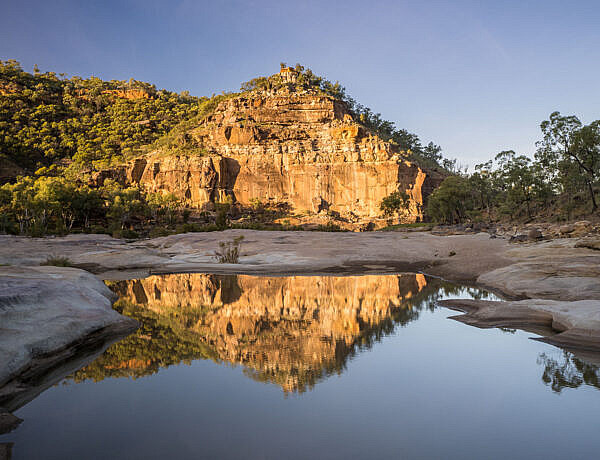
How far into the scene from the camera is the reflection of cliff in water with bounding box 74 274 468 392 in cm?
449

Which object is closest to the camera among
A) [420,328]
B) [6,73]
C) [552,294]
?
[420,328]

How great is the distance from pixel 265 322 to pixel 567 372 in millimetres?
4419

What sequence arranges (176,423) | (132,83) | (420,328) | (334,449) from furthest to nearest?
(132,83)
(420,328)
(176,423)
(334,449)

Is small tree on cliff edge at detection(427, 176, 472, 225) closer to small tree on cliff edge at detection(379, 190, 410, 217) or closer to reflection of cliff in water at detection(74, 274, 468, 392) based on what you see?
small tree on cliff edge at detection(379, 190, 410, 217)

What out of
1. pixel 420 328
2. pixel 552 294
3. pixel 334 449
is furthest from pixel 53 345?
pixel 552 294

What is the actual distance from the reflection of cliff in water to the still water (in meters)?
0.04

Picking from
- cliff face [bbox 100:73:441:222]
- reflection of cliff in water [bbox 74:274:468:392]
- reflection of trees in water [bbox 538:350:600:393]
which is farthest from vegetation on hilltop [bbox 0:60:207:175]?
reflection of trees in water [bbox 538:350:600:393]

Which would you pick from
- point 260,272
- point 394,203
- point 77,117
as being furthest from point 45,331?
point 77,117

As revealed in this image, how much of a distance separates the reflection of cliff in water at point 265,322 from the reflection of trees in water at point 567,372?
2.19 m

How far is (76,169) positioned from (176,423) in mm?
92630

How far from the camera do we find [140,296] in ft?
30.5

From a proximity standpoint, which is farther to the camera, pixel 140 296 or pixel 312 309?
pixel 140 296

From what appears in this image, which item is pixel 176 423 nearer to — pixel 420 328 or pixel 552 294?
pixel 420 328

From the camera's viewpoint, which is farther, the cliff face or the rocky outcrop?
Answer: the cliff face
